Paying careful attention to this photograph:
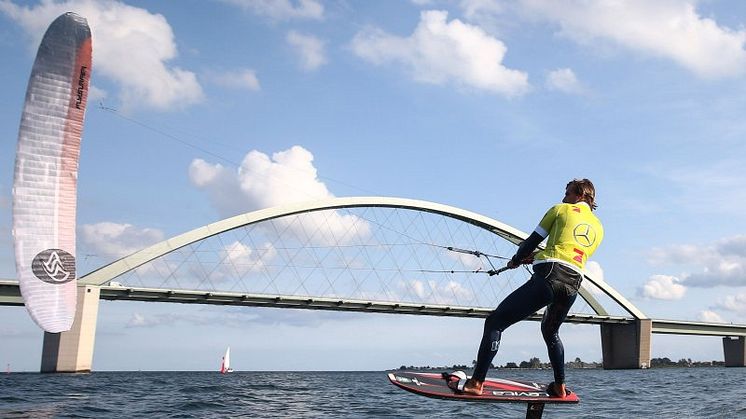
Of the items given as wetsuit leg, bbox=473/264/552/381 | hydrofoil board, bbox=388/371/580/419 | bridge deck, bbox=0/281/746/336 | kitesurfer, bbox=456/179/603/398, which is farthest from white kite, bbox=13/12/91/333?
bridge deck, bbox=0/281/746/336

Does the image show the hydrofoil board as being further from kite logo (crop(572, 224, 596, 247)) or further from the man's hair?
the man's hair

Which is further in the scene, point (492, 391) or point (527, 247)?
point (492, 391)

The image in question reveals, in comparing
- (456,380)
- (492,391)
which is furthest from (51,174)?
(492,391)

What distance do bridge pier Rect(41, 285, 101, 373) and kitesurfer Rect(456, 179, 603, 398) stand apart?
50255 millimetres

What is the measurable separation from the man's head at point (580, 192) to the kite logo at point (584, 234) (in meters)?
0.36

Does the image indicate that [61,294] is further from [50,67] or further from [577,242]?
[577,242]

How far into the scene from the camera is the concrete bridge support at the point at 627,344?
93.3m

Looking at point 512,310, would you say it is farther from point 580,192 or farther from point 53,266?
point 53,266

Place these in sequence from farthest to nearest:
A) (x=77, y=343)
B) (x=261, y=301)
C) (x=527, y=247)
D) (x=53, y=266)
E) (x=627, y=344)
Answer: (x=627, y=344), (x=261, y=301), (x=77, y=343), (x=53, y=266), (x=527, y=247)

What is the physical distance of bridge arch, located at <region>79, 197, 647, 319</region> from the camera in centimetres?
5853

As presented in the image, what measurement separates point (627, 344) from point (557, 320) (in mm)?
97335

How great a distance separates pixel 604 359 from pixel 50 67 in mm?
95753

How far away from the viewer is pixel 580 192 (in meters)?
6.98

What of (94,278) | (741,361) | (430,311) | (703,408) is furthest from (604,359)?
(703,408)
